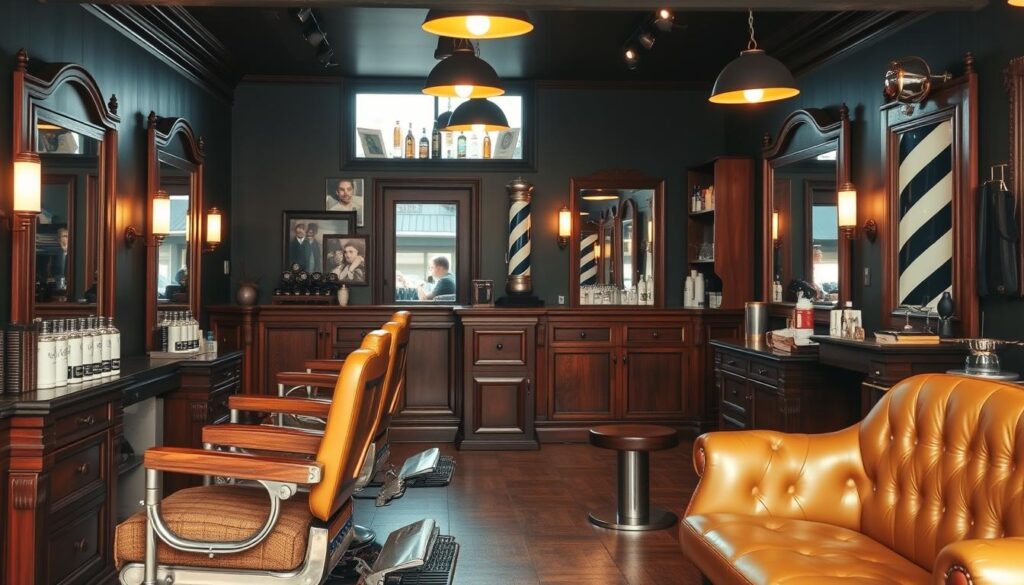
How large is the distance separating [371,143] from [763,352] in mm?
4379

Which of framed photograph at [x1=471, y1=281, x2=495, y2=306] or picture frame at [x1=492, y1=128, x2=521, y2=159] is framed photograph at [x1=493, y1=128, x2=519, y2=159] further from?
framed photograph at [x1=471, y1=281, x2=495, y2=306]

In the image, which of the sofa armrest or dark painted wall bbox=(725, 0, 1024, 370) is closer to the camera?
the sofa armrest

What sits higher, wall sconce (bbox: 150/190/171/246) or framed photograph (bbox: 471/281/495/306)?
wall sconce (bbox: 150/190/171/246)

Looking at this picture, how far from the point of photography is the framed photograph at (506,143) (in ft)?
28.7

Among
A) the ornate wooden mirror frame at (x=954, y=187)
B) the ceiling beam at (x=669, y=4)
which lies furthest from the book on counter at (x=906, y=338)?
the ceiling beam at (x=669, y=4)

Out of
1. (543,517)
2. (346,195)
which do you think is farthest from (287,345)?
(543,517)

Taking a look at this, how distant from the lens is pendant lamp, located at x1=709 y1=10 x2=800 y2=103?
5094mm

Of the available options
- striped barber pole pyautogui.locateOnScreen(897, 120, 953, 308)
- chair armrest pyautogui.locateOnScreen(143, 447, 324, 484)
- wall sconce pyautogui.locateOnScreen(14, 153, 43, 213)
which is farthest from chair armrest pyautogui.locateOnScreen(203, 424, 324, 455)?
striped barber pole pyautogui.locateOnScreen(897, 120, 953, 308)

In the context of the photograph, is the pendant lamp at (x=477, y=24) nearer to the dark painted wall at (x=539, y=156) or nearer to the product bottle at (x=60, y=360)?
the product bottle at (x=60, y=360)

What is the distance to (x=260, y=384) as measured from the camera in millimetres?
7891

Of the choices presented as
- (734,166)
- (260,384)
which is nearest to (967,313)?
(734,166)

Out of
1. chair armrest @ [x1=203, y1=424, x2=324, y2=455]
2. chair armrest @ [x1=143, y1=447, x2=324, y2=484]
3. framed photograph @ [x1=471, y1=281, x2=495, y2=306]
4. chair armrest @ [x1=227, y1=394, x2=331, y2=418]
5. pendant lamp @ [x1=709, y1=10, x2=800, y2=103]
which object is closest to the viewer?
chair armrest @ [x1=143, y1=447, x2=324, y2=484]

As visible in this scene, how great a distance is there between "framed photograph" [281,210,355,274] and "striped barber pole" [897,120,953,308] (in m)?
4.82

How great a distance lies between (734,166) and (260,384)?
4.29 meters
